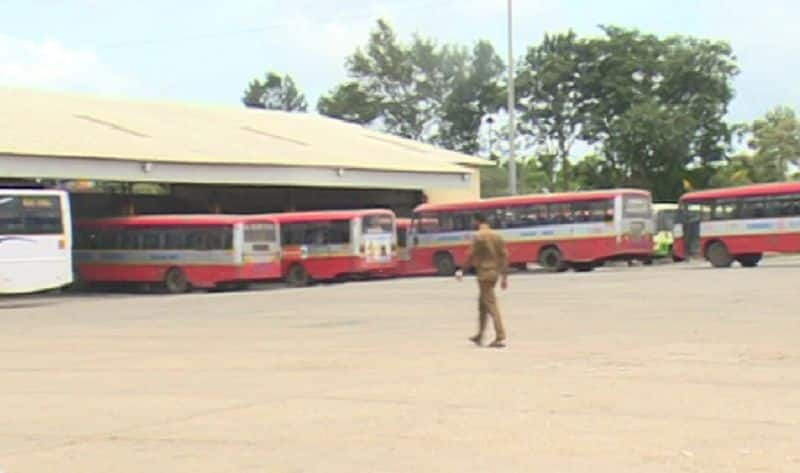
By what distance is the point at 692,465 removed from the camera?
26.8 ft

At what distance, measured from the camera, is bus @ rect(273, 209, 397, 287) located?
1689 inches

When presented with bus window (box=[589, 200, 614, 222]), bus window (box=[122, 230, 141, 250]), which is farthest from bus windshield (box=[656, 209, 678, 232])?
bus window (box=[122, 230, 141, 250])

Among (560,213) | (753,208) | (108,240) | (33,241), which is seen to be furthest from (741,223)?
(33,241)

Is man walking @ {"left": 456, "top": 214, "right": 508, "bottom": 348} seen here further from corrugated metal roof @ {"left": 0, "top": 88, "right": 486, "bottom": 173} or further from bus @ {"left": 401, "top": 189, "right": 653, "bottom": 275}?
bus @ {"left": 401, "top": 189, "right": 653, "bottom": 275}

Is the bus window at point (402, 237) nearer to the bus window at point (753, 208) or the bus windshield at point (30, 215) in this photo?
the bus window at point (753, 208)

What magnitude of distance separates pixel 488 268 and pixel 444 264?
100ft

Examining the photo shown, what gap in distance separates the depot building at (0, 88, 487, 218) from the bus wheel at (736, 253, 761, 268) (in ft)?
45.5

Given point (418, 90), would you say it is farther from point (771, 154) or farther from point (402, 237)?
point (402, 237)

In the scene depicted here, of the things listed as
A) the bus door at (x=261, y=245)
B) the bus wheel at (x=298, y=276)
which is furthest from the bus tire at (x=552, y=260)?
the bus door at (x=261, y=245)

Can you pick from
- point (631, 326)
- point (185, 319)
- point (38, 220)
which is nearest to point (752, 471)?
point (631, 326)

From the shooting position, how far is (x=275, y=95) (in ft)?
417

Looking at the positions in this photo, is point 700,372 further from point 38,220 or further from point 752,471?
point 38,220

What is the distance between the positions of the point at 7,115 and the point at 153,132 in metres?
5.48

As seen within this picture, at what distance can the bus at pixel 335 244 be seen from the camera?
42.9 meters
